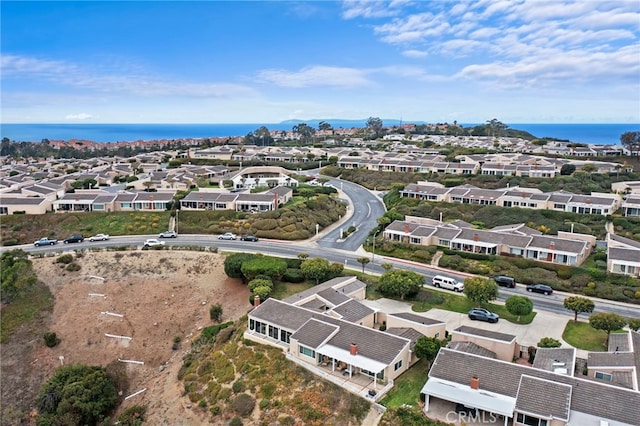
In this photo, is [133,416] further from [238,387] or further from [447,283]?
[447,283]

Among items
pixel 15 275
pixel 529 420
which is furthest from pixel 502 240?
pixel 15 275

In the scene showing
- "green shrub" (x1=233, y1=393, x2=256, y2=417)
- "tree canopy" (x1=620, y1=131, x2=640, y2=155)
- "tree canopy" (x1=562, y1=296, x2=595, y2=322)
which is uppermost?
"tree canopy" (x1=620, y1=131, x2=640, y2=155)

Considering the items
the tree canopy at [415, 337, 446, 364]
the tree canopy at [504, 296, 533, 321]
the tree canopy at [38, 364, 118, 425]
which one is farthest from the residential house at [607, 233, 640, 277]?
the tree canopy at [38, 364, 118, 425]

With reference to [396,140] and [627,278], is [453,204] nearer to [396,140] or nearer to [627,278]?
[627,278]

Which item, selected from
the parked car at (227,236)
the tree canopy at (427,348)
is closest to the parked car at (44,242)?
the parked car at (227,236)

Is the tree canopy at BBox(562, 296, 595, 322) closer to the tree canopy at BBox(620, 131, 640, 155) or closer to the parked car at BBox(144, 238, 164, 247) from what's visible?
the parked car at BBox(144, 238, 164, 247)

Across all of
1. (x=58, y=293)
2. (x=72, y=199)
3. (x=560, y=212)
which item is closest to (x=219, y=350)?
(x=58, y=293)

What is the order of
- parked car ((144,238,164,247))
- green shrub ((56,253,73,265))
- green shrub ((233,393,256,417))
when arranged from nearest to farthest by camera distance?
green shrub ((233,393,256,417)) < green shrub ((56,253,73,265)) < parked car ((144,238,164,247))

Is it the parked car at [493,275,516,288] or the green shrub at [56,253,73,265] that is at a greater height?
the green shrub at [56,253,73,265]
